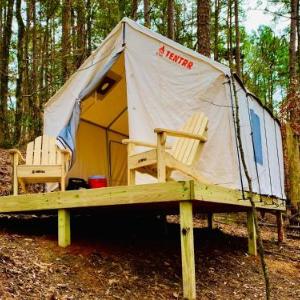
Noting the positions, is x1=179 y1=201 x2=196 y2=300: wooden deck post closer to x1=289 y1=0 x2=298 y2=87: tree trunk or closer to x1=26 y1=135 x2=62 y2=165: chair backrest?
x1=26 y1=135 x2=62 y2=165: chair backrest

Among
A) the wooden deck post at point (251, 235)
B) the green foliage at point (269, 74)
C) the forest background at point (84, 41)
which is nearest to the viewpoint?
the wooden deck post at point (251, 235)

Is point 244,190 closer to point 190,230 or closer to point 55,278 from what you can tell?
point 190,230

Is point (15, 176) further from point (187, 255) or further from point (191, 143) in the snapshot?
point (187, 255)

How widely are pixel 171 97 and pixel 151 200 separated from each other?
6.09 feet

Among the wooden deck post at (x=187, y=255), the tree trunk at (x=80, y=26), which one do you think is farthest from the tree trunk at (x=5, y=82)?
the wooden deck post at (x=187, y=255)

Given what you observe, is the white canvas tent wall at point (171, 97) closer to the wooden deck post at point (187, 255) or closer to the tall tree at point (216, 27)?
the wooden deck post at point (187, 255)

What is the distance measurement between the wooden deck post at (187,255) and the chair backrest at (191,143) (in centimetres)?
98

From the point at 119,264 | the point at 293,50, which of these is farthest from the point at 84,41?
the point at 119,264

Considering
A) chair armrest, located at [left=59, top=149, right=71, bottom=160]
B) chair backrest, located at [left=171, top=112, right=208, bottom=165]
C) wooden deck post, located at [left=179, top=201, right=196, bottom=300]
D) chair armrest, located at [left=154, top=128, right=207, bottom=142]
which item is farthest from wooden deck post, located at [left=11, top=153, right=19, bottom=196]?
wooden deck post, located at [left=179, top=201, right=196, bottom=300]

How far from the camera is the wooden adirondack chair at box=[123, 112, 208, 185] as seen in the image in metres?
3.85

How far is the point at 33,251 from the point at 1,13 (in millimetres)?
11357

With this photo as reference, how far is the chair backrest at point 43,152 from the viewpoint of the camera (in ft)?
16.9

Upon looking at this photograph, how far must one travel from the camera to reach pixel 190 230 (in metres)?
3.46

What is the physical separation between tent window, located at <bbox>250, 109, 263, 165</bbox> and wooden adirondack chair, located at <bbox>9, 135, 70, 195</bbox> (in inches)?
92.8
